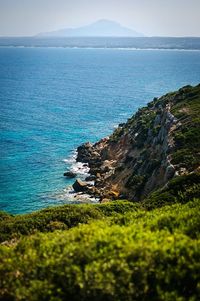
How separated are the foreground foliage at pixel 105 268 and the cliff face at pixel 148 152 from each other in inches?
1058

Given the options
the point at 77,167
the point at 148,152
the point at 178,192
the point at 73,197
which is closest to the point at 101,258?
Result: the point at 178,192

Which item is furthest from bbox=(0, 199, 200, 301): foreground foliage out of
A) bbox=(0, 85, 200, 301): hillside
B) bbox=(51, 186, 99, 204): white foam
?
bbox=(51, 186, 99, 204): white foam

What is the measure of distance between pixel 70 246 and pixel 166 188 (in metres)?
22.9

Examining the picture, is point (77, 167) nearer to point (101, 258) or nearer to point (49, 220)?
point (49, 220)

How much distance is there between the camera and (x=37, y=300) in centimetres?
1720

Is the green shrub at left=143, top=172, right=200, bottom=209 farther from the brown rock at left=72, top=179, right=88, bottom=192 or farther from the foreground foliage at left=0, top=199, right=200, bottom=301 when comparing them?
the brown rock at left=72, top=179, right=88, bottom=192

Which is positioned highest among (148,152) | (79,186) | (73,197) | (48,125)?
(148,152)

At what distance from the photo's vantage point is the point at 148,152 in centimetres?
6631

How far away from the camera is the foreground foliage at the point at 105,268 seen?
17.0 m

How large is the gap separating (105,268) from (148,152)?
1967 inches

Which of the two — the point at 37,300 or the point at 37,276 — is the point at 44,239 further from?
the point at 37,300

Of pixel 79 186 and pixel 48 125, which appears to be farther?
pixel 48 125

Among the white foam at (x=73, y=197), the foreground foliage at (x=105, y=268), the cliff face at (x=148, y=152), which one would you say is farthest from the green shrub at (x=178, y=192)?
the white foam at (x=73, y=197)

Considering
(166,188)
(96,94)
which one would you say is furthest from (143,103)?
(166,188)
